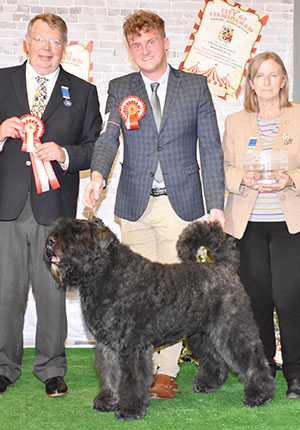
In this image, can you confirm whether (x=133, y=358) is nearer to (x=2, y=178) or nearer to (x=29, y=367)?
(x=2, y=178)

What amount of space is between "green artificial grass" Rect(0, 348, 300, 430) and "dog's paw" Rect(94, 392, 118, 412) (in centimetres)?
4

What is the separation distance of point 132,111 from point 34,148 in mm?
706

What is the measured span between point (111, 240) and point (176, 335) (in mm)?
742

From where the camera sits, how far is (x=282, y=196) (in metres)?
3.87

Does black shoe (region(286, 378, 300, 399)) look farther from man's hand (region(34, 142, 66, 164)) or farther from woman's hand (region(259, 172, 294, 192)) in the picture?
man's hand (region(34, 142, 66, 164))

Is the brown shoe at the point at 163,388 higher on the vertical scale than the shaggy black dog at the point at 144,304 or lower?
lower

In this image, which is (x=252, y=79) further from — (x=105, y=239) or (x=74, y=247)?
(x=74, y=247)

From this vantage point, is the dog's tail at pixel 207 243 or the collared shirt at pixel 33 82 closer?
the dog's tail at pixel 207 243

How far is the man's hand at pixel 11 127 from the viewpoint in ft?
12.1

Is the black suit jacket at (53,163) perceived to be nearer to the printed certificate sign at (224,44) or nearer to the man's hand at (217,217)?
the man's hand at (217,217)

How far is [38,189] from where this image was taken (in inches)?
150

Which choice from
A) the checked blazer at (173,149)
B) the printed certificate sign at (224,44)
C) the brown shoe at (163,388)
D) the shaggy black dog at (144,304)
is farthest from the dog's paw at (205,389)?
the printed certificate sign at (224,44)

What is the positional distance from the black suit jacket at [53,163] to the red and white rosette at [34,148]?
0.08 meters

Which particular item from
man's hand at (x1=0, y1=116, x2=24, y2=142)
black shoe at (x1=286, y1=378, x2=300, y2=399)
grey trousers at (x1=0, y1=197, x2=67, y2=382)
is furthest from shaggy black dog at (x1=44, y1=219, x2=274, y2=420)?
man's hand at (x1=0, y1=116, x2=24, y2=142)
